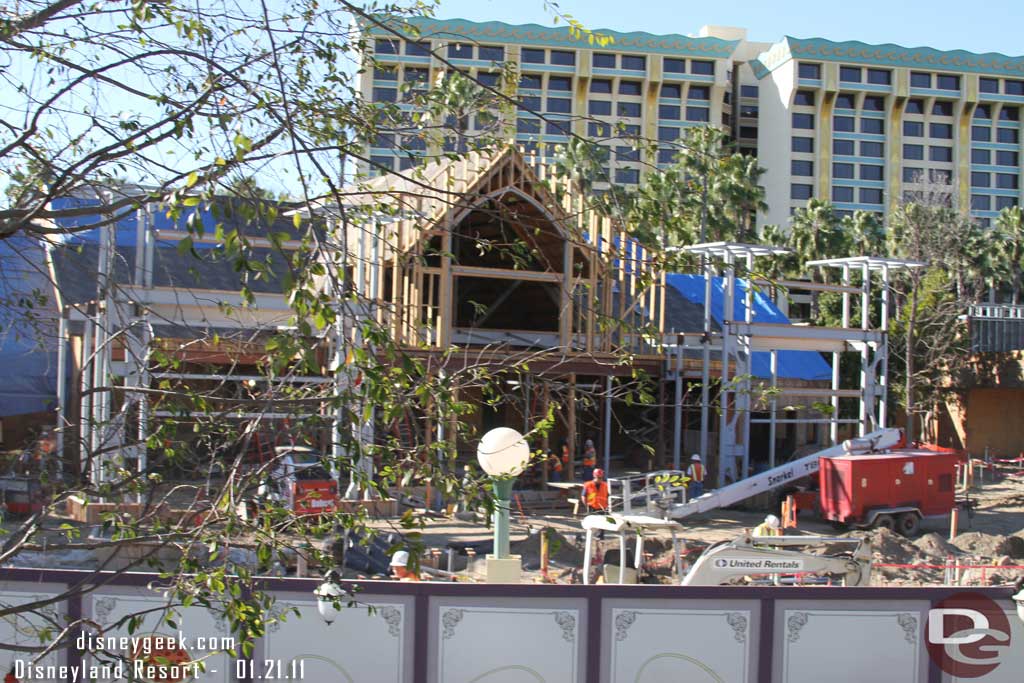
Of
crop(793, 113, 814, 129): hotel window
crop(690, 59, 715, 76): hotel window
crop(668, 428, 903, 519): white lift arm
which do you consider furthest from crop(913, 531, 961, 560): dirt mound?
crop(793, 113, 814, 129): hotel window

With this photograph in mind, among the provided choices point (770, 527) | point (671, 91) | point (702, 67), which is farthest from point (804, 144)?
point (770, 527)

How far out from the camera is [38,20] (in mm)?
5969

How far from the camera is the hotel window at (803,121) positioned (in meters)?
76.2

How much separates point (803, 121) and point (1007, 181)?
15.8 meters

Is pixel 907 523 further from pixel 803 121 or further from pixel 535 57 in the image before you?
pixel 803 121

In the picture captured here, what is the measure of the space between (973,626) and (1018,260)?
4835 cm

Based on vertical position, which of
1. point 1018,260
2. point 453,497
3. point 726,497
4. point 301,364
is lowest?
point 726,497

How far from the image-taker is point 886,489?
22000mm

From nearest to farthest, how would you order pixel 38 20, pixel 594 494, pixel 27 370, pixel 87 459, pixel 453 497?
pixel 453 497 → pixel 87 459 → pixel 38 20 → pixel 594 494 → pixel 27 370

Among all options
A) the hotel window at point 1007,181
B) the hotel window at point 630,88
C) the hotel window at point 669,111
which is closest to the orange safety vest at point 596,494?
the hotel window at point 630,88

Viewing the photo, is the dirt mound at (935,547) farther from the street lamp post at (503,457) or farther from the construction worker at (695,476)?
the street lamp post at (503,457)

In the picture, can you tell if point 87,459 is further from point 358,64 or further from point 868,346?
point 868,346

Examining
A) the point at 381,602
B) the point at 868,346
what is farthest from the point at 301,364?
the point at 868,346

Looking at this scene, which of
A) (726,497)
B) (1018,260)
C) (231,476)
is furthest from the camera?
(1018,260)
